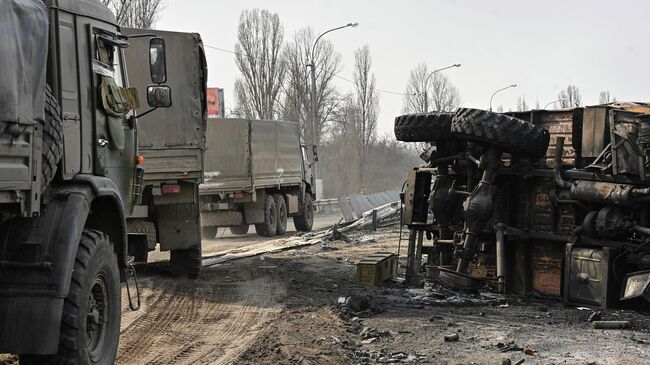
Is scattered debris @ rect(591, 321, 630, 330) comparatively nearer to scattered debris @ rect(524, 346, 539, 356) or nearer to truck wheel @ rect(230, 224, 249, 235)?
scattered debris @ rect(524, 346, 539, 356)

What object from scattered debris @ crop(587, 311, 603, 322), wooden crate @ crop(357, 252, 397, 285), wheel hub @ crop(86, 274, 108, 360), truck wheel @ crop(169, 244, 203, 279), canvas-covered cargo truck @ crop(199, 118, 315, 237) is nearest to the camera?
wheel hub @ crop(86, 274, 108, 360)

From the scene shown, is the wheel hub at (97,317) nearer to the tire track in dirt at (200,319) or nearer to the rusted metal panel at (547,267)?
the tire track in dirt at (200,319)

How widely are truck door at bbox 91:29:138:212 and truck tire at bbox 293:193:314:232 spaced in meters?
18.0

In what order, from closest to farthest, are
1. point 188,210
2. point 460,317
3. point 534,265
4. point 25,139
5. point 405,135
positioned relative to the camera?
point 25,139, point 460,317, point 534,265, point 405,135, point 188,210

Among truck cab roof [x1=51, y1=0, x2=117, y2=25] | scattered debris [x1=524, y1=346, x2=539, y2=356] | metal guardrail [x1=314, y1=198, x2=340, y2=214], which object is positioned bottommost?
metal guardrail [x1=314, y1=198, x2=340, y2=214]

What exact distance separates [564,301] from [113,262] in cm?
559

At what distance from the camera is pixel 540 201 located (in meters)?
10.1

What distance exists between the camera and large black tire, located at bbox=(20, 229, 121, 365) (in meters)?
5.27

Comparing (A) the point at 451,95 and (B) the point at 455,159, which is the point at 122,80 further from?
(A) the point at 451,95

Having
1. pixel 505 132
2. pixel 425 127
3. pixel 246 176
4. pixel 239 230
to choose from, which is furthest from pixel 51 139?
pixel 239 230

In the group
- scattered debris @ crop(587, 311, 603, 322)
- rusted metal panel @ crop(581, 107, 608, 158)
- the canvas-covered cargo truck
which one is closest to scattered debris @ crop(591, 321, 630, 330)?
scattered debris @ crop(587, 311, 603, 322)

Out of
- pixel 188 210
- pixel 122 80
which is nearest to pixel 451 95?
pixel 188 210

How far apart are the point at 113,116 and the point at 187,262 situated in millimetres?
6128

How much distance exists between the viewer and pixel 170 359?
721 cm
